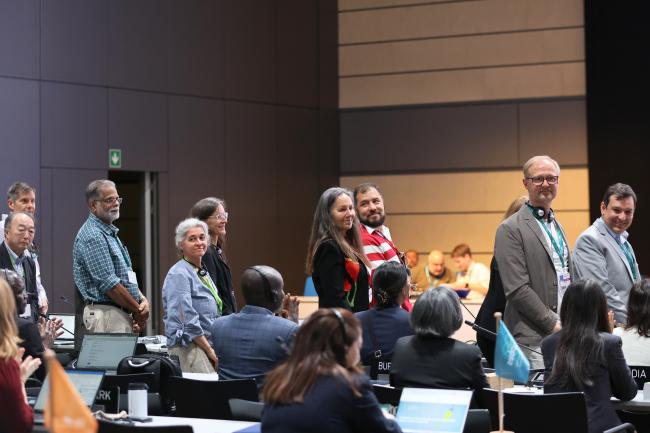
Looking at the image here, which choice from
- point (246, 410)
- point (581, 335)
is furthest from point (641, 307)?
point (246, 410)

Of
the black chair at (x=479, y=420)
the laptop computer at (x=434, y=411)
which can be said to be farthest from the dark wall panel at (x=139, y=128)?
the laptop computer at (x=434, y=411)

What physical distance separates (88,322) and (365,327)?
84.6 inches

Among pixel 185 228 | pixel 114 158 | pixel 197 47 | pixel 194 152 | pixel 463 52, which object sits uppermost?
pixel 463 52

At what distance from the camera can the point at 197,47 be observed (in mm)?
11586

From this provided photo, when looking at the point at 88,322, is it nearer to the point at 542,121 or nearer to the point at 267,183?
the point at 267,183

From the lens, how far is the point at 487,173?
42.0 ft

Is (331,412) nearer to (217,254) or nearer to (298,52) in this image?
(217,254)

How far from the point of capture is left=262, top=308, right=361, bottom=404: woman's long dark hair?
3.09 m

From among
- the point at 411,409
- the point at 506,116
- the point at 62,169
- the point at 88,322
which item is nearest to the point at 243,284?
the point at 411,409

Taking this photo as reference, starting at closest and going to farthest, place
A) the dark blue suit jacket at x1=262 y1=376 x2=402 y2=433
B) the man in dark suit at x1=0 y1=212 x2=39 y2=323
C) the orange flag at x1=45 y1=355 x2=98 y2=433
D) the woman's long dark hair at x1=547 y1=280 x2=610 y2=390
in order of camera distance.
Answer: the orange flag at x1=45 y1=355 x2=98 y2=433, the dark blue suit jacket at x1=262 y1=376 x2=402 y2=433, the woman's long dark hair at x1=547 y1=280 x2=610 y2=390, the man in dark suit at x1=0 y1=212 x2=39 y2=323

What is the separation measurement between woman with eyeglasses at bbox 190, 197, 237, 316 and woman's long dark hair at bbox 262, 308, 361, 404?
11.1 ft

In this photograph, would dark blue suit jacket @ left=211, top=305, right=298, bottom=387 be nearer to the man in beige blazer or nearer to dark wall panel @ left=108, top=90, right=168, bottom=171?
the man in beige blazer

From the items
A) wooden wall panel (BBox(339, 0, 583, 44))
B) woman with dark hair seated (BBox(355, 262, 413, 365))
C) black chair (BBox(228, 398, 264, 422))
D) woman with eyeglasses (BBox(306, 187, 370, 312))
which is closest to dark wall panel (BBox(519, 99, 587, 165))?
wooden wall panel (BBox(339, 0, 583, 44))

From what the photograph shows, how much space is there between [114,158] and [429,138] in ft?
13.6
